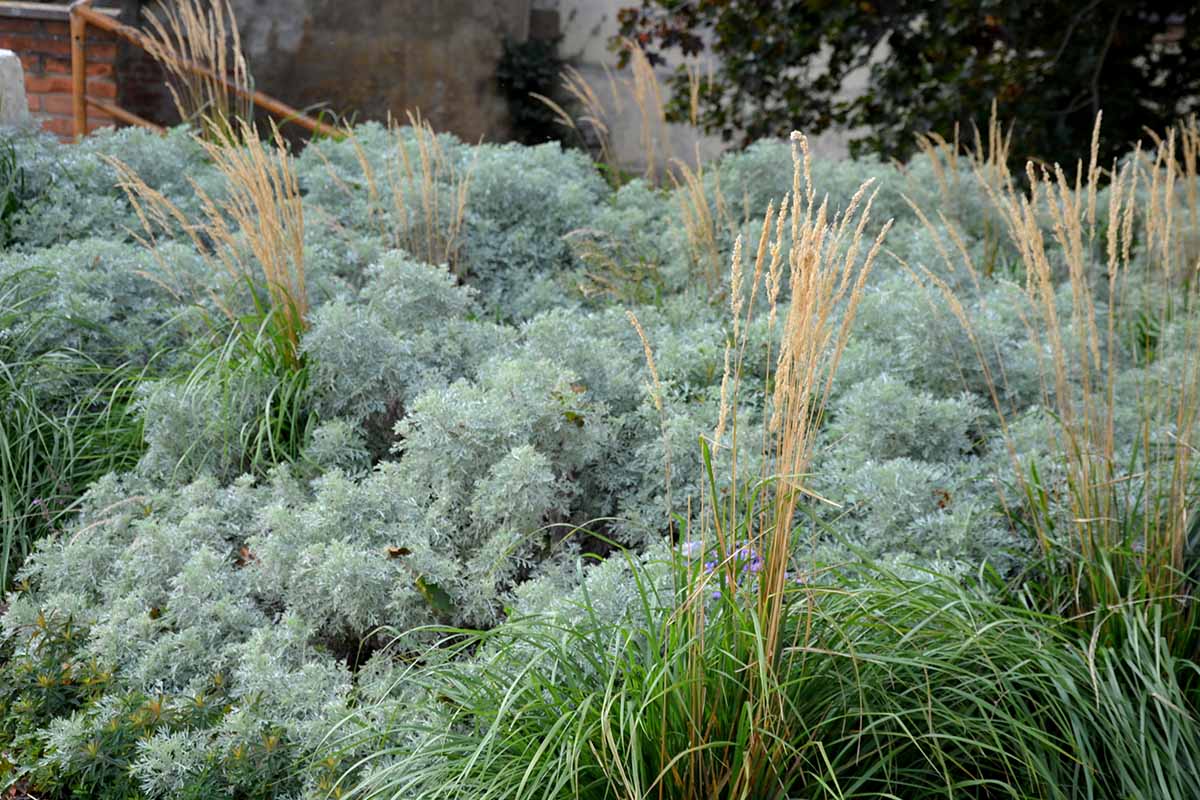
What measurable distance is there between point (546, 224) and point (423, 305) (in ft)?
5.19

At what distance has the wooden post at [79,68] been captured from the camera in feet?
22.6

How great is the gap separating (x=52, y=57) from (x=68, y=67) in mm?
100

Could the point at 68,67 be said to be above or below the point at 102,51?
below

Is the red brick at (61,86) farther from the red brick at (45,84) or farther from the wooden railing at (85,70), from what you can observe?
the wooden railing at (85,70)

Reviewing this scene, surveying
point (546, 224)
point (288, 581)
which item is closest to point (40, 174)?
point (546, 224)

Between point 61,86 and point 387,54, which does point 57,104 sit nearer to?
point 61,86

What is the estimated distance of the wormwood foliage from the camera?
2117 mm

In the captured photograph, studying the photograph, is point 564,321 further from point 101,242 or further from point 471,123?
point 471,123

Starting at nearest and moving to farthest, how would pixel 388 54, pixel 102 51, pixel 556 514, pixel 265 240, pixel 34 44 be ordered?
pixel 556 514 < pixel 265 240 < pixel 34 44 < pixel 102 51 < pixel 388 54

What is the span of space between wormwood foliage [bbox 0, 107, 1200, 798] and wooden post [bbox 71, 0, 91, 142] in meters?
1.54

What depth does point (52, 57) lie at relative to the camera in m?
7.23

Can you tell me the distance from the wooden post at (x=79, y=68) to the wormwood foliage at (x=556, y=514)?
5.04ft

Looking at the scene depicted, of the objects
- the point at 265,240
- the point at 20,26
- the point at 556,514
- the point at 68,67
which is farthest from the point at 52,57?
the point at 556,514

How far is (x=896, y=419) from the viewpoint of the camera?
351 centimetres
